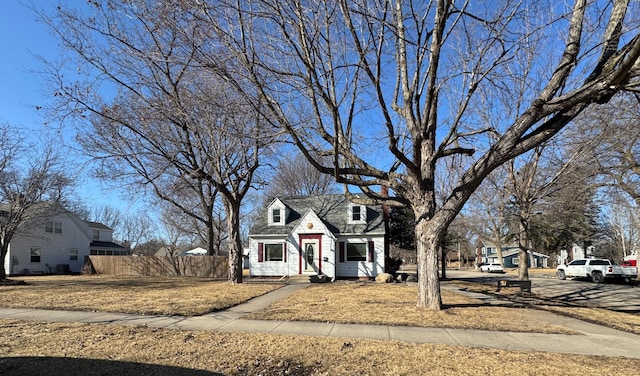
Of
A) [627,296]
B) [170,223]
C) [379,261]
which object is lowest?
[627,296]

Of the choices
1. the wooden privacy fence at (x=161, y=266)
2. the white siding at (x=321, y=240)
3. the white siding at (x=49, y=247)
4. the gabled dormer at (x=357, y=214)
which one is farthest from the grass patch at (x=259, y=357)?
the white siding at (x=49, y=247)

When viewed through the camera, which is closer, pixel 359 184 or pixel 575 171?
pixel 359 184

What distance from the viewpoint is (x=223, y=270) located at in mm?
28312

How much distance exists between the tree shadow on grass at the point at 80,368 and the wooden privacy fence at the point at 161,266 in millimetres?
22493

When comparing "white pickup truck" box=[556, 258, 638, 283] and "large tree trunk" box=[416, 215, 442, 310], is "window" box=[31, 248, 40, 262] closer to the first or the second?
"large tree trunk" box=[416, 215, 442, 310]

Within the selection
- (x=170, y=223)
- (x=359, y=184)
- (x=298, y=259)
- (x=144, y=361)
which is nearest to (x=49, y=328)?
(x=144, y=361)

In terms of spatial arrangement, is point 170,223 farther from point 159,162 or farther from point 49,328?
point 49,328

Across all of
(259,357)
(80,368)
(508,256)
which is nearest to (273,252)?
(259,357)

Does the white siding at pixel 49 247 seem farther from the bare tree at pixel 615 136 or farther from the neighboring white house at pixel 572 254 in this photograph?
the neighboring white house at pixel 572 254

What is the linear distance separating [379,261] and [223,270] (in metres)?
11.8

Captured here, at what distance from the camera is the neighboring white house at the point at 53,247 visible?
3197 centimetres

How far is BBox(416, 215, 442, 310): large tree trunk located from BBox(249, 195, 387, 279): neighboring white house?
13064mm

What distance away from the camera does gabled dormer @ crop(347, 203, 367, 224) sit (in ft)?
81.2

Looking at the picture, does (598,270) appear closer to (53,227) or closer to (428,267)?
(428,267)
